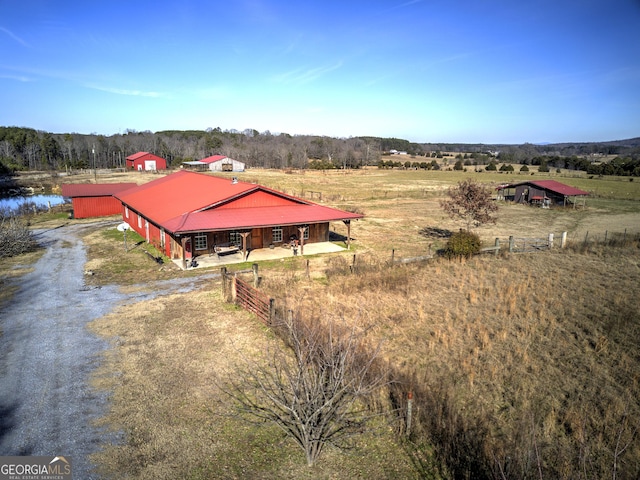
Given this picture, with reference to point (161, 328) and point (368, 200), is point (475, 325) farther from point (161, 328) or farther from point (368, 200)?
point (368, 200)

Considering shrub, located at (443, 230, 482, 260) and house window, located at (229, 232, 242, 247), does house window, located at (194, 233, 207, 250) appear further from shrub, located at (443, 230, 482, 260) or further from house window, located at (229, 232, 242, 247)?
shrub, located at (443, 230, 482, 260)

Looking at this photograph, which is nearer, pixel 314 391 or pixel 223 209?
pixel 314 391

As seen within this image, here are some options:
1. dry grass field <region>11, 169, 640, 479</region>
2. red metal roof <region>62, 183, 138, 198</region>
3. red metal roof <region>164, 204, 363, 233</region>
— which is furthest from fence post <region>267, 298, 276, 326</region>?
red metal roof <region>62, 183, 138, 198</region>

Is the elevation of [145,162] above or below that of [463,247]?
above

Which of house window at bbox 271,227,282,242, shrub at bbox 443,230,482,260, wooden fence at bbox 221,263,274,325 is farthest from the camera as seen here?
house window at bbox 271,227,282,242

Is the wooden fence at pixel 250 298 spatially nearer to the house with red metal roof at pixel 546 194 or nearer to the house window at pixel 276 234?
the house window at pixel 276 234

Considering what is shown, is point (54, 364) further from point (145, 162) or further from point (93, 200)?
point (145, 162)

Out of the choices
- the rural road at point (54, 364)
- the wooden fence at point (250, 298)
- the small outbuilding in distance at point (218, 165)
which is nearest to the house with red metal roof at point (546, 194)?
the wooden fence at point (250, 298)

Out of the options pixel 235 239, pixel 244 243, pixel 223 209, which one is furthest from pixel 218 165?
pixel 244 243
